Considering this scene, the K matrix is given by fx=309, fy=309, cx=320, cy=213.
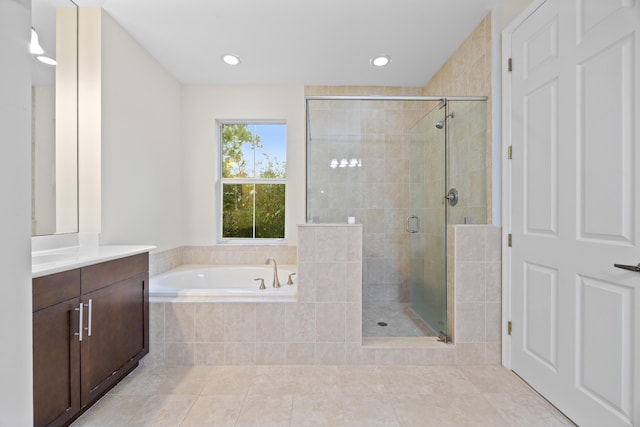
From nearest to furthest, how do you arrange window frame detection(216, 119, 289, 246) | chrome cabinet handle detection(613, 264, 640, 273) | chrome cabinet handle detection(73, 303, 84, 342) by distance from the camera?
chrome cabinet handle detection(613, 264, 640, 273) < chrome cabinet handle detection(73, 303, 84, 342) < window frame detection(216, 119, 289, 246)

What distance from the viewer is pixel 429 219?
2.64 m

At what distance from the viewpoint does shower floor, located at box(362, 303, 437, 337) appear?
243 cm

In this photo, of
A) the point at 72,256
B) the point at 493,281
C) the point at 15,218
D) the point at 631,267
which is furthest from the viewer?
the point at 493,281

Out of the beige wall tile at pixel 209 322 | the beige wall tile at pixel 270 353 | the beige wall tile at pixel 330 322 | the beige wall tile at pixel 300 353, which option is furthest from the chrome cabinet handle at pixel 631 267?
the beige wall tile at pixel 209 322

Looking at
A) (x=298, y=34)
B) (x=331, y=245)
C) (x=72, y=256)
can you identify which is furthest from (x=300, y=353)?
(x=298, y=34)

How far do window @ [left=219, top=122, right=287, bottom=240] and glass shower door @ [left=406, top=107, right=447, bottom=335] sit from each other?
1426mm

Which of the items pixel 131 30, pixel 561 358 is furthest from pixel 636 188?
pixel 131 30

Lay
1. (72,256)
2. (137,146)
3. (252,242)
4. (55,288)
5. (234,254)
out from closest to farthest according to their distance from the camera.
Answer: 1. (55,288)
2. (72,256)
3. (137,146)
4. (234,254)
5. (252,242)

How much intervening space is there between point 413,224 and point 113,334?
95.3 inches

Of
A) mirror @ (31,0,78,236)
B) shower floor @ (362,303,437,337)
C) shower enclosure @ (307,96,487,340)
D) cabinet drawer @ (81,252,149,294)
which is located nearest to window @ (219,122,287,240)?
shower enclosure @ (307,96,487,340)

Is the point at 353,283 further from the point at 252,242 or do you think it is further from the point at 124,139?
the point at 124,139

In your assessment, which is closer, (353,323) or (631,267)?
(631,267)

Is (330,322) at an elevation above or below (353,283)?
below

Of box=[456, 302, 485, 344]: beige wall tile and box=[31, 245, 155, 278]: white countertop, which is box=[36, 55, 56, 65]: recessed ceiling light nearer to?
box=[31, 245, 155, 278]: white countertop
